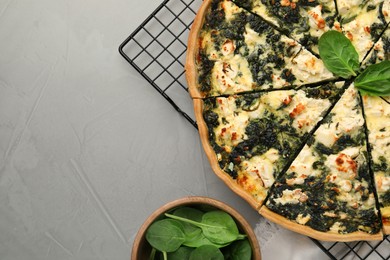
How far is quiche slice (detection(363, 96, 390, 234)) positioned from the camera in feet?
9.37

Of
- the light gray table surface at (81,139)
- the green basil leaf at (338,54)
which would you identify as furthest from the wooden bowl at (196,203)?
the green basil leaf at (338,54)

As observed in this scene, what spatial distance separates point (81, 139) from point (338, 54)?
1.75 m

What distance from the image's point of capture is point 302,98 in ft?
9.58

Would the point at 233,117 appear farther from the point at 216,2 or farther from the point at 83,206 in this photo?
the point at 83,206

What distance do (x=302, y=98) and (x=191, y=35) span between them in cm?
72

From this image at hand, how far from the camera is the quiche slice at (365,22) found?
2916mm

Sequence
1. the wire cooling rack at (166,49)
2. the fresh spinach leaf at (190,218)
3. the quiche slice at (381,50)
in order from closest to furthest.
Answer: the quiche slice at (381,50) < the fresh spinach leaf at (190,218) < the wire cooling rack at (166,49)

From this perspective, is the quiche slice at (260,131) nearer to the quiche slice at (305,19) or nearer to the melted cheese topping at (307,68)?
the melted cheese topping at (307,68)

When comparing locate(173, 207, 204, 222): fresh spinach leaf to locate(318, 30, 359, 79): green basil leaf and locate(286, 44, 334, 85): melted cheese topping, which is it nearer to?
locate(286, 44, 334, 85): melted cheese topping

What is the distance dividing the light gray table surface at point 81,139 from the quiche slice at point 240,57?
532 mm

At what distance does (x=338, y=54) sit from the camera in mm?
2818

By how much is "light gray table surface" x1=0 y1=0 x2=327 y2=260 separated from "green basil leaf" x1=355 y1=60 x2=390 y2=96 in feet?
3.69

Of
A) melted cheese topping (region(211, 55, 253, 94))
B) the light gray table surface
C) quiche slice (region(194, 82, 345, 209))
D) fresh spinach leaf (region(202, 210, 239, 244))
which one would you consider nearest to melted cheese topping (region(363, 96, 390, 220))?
quiche slice (region(194, 82, 345, 209))

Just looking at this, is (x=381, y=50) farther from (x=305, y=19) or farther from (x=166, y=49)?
(x=166, y=49)
